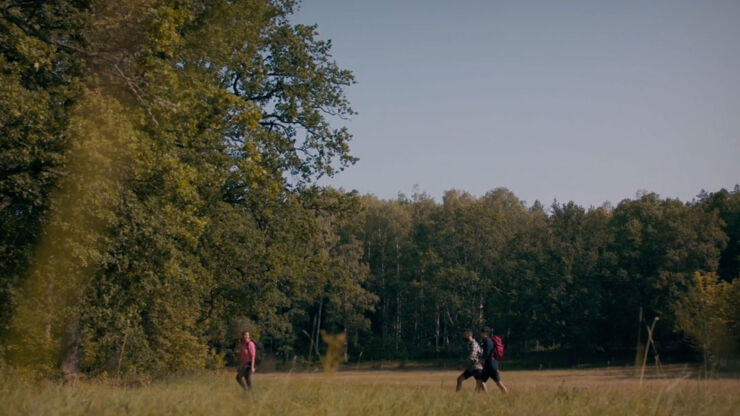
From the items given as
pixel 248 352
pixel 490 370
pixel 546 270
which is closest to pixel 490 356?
pixel 490 370

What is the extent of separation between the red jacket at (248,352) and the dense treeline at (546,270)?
51983 millimetres

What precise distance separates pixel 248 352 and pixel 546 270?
6173cm

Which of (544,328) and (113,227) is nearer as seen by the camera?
(113,227)

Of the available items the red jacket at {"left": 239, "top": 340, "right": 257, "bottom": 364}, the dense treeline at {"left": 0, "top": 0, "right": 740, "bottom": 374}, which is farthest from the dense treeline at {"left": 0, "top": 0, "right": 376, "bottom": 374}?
the red jacket at {"left": 239, "top": 340, "right": 257, "bottom": 364}

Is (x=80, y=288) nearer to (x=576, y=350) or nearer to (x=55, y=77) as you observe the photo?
(x=55, y=77)

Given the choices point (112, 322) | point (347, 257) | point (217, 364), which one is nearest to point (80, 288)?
point (112, 322)

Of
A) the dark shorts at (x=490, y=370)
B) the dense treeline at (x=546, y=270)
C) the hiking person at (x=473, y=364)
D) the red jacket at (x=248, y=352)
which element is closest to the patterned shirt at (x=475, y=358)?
the hiking person at (x=473, y=364)

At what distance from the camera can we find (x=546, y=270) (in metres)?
72.9

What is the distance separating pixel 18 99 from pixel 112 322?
843cm

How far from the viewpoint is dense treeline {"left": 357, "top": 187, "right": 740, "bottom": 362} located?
6688 centimetres

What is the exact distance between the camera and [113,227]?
16.0 meters

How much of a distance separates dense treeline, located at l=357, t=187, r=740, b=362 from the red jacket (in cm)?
5198

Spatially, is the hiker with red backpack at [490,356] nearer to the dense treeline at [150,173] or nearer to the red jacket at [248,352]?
the red jacket at [248,352]

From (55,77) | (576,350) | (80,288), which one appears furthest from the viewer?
(576,350)
